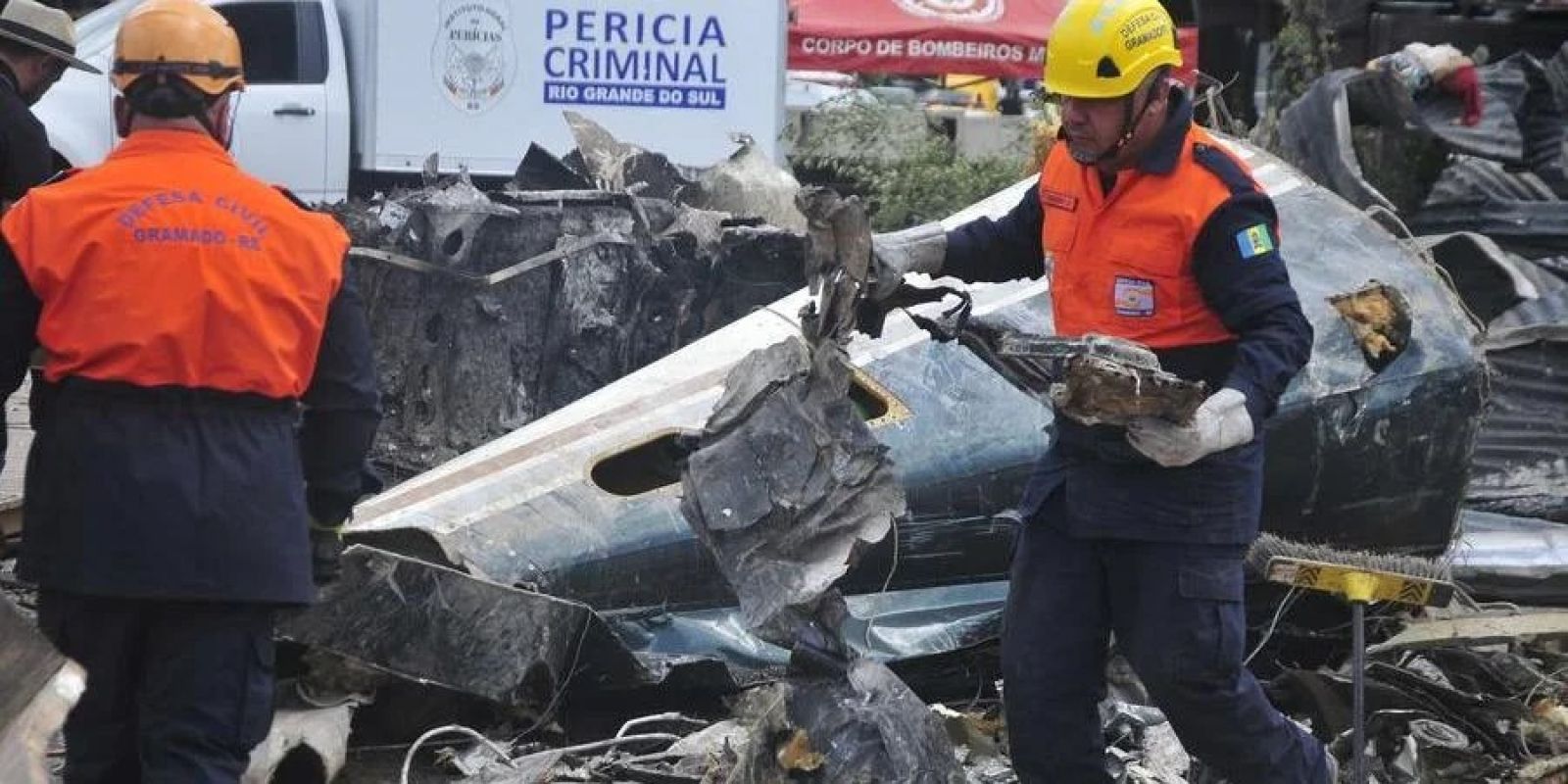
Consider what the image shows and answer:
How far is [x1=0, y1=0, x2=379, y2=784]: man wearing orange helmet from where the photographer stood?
364 centimetres

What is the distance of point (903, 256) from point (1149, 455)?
0.78m

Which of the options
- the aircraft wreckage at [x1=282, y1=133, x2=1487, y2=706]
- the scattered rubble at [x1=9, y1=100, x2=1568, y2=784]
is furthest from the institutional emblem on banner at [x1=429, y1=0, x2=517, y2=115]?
the aircraft wreckage at [x1=282, y1=133, x2=1487, y2=706]

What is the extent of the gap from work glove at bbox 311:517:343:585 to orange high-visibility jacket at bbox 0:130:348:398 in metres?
0.37

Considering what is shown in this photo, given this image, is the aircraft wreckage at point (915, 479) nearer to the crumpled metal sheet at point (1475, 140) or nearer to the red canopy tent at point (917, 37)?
the crumpled metal sheet at point (1475, 140)

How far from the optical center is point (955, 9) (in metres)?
17.6

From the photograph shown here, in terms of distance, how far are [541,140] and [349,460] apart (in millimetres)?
10296

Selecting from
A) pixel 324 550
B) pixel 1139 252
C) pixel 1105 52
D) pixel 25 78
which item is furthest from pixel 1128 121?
pixel 25 78

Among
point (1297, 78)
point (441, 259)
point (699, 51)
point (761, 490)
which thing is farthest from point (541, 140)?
point (761, 490)

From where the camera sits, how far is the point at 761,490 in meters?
4.55

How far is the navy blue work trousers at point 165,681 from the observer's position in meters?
3.70

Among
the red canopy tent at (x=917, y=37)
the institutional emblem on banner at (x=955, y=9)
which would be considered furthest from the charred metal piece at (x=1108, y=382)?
the institutional emblem on banner at (x=955, y=9)

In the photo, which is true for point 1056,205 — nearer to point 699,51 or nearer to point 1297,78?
point 1297,78

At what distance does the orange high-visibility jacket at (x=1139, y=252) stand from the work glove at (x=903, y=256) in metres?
0.31

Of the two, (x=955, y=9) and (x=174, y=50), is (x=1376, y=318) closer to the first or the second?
(x=174, y=50)
